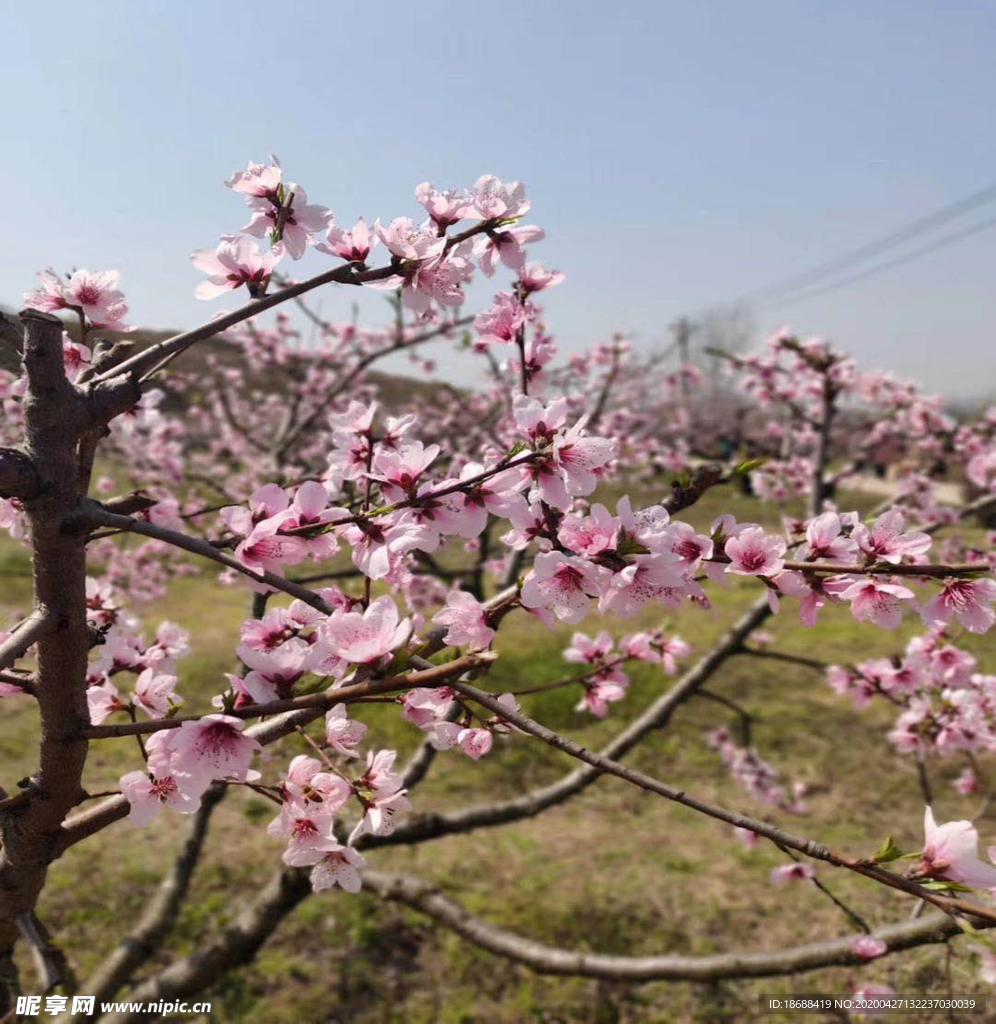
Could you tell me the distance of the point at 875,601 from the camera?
1206mm

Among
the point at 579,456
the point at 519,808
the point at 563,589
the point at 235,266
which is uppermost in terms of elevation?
the point at 235,266

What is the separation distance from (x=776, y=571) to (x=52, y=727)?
116 cm

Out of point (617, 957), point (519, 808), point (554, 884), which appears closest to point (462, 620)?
point (519, 808)

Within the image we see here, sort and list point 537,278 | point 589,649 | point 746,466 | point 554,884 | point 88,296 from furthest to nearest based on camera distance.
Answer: point 554,884 < point 589,649 < point 537,278 < point 88,296 < point 746,466

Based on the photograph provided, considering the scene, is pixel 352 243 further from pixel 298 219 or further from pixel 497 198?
pixel 497 198

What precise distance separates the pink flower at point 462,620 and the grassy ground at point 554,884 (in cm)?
Result: 76

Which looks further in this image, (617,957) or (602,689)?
(617,957)

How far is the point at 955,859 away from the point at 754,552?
484 mm

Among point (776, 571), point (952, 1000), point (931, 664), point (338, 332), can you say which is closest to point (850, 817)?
point (952, 1000)

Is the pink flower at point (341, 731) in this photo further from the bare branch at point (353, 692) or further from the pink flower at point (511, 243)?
the pink flower at point (511, 243)

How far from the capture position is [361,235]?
4.01ft

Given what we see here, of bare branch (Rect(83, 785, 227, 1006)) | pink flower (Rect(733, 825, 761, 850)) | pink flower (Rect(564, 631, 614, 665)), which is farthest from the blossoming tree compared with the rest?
pink flower (Rect(733, 825, 761, 850))

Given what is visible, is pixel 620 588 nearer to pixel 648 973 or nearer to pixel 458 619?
pixel 458 619

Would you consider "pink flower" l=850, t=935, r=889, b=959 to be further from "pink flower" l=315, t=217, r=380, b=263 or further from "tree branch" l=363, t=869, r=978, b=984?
"pink flower" l=315, t=217, r=380, b=263
